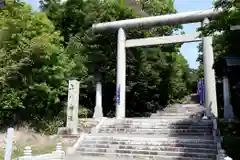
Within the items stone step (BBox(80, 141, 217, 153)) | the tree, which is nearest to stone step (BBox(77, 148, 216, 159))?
stone step (BBox(80, 141, 217, 153))

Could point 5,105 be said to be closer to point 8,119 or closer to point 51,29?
point 8,119

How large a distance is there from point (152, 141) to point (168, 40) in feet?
22.6

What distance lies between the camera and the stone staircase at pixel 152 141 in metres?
9.45

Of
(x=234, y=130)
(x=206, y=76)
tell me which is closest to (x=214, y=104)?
(x=206, y=76)

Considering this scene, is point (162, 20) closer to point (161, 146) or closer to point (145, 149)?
point (161, 146)

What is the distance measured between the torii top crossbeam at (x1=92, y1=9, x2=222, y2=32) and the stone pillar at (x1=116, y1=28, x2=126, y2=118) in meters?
0.55

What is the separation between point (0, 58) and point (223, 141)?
990 cm

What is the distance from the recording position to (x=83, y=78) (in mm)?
16438

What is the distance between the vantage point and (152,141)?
10383 mm

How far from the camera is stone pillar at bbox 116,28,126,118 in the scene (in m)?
15.1

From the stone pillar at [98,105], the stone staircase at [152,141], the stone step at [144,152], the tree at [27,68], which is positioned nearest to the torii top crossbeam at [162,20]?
the stone pillar at [98,105]

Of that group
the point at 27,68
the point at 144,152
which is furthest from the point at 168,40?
the point at 27,68

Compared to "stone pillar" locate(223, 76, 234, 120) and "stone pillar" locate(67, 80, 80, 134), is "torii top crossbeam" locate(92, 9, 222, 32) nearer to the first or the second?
"stone pillar" locate(223, 76, 234, 120)

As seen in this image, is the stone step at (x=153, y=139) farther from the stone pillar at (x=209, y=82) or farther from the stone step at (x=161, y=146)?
the stone pillar at (x=209, y=82)
